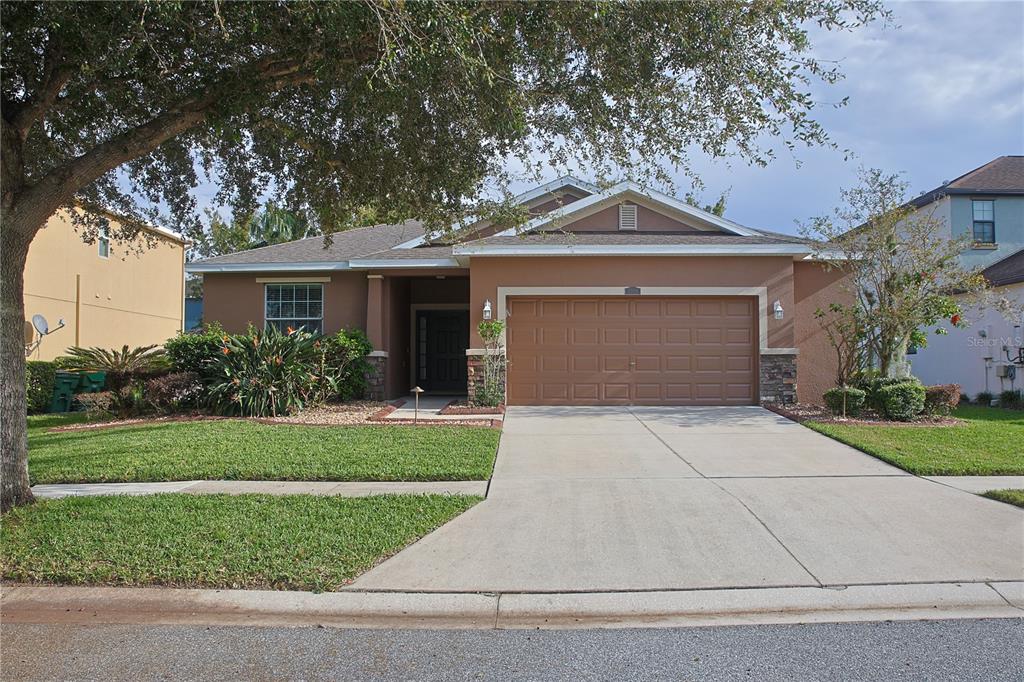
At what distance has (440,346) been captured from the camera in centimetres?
1834

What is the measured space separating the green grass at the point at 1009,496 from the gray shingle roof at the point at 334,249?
1175 centimetres

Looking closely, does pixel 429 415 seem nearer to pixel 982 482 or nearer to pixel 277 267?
pixel 277 267

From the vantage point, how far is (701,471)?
8.31 m

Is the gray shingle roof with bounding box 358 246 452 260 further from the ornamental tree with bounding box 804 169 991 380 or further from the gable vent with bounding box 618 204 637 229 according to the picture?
the ornamental tree with bounding box 804 169 991 380

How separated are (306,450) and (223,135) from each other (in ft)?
13.4

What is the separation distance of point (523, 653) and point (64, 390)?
603 inches

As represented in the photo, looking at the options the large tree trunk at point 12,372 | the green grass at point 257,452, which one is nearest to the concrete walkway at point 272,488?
the green grass at point 257,452

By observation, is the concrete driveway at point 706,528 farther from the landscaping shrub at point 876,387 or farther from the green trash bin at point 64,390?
the green trash bin at point 64,390

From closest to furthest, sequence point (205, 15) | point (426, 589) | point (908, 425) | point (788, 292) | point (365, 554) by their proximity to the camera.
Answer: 1. point (426, 589)
2. point (365, 554)
3. point (205, 15)
4. point (908, 425)
5. point (788, 292)

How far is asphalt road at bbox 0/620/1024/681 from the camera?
12.5 feet

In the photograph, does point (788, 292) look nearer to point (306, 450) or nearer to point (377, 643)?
point (306, 450)

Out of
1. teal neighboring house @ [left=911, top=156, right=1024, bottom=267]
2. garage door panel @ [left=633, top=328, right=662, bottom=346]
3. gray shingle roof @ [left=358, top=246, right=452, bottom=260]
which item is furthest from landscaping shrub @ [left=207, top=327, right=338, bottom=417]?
teal neighboring house @ [left=911, top=156, right=1024, bottom=267]

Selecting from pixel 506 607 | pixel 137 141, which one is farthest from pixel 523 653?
pixel 137 141

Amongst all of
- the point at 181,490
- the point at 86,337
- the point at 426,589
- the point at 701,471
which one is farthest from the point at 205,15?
the point at 86,337
